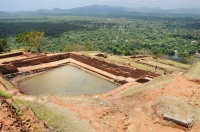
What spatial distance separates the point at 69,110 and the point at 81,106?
867mm

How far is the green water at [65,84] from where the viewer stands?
54.3 feet

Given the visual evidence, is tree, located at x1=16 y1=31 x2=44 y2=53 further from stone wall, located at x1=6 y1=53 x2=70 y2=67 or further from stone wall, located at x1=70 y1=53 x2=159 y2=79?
stone wall, located at x1=70 y1=53 x2=159 y2=79

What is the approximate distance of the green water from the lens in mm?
16547

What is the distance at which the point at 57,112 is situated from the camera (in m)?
8.72

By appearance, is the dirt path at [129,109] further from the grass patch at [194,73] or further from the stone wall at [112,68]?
the stone wall at [112,68]

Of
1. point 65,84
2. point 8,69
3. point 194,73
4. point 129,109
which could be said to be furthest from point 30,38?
point 129,109

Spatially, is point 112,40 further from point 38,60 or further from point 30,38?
point 38,60

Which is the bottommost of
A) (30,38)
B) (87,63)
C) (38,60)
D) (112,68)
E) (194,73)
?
(87,63)

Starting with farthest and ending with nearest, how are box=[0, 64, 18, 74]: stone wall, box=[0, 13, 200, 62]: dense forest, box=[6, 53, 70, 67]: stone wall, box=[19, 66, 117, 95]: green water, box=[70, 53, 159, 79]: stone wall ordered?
box=[0, 13, 200, 62]: dense forest → box=[6, 53, 70, 67]: stone wall → box=[0, 64, 18, 74]: stone wall → box=[70, 53, 159, 79]: stone wall → box=[19, 66, 117, 95]: green water

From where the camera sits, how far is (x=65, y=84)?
1805 cm

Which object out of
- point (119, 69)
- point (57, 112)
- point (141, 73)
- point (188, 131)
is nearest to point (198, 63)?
point (141, 73)

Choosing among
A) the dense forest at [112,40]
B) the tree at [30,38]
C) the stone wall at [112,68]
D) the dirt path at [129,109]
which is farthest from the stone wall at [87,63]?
the dense forest at [112,40]

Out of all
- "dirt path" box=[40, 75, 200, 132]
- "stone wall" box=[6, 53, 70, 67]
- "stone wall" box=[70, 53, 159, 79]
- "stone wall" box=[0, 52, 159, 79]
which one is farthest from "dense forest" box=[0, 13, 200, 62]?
"dirt path" box=[40, 75, 200, 132]

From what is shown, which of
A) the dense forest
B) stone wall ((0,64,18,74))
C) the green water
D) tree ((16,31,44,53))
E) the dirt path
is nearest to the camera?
the dirt path
